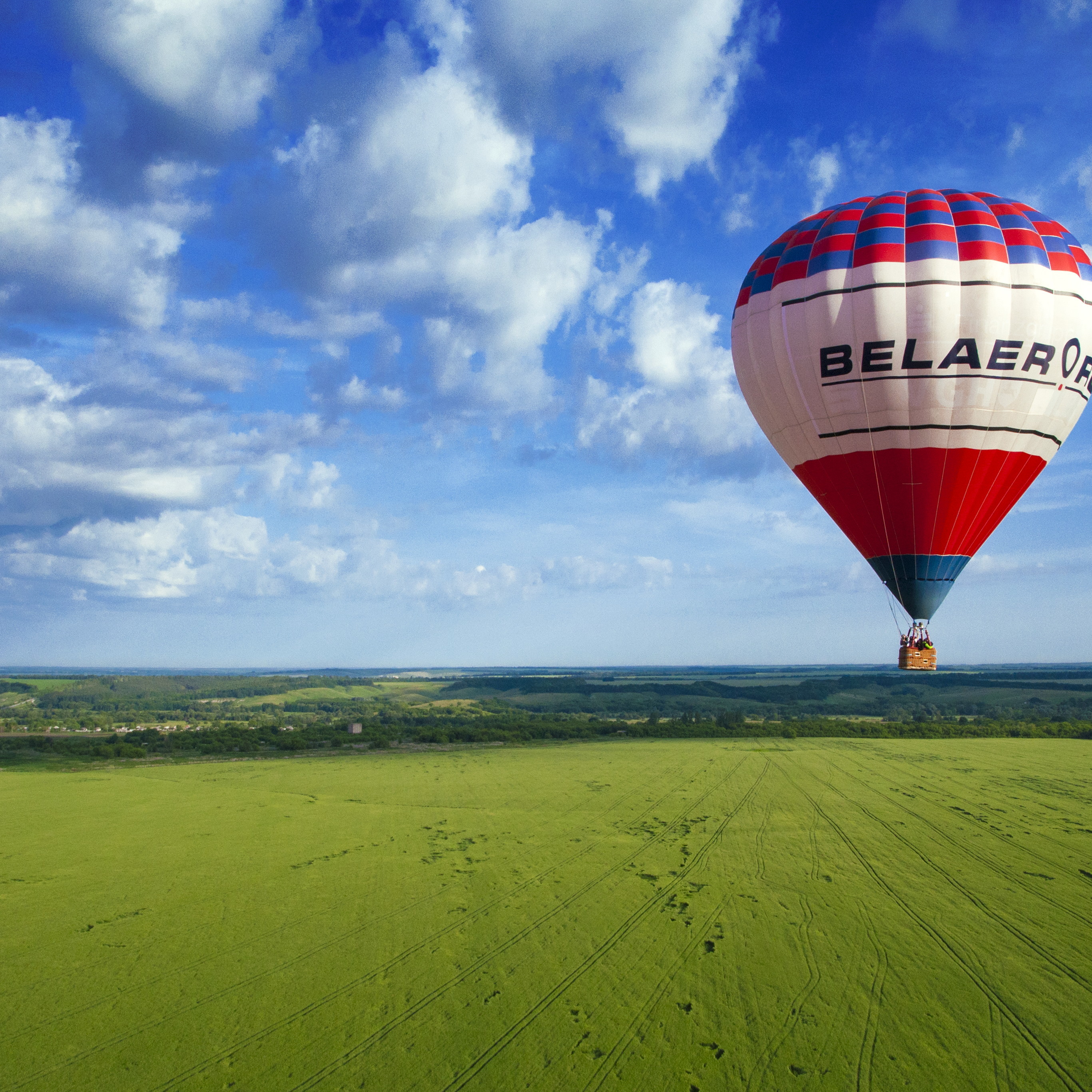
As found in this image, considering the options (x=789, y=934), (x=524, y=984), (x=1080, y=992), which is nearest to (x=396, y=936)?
(x=524, y=984)

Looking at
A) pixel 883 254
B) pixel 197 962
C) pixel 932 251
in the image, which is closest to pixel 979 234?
pixel 932 251

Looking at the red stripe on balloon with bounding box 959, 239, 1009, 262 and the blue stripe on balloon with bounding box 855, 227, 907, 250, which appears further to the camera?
the blue stripe on balloon with bounding box 855, 227, 907, 250

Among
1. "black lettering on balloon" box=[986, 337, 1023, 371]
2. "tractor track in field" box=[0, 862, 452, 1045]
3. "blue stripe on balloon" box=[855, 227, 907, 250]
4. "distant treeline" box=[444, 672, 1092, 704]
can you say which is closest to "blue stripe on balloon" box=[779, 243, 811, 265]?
"blue stripe on balloon" box=[855, 227, 907, 250]

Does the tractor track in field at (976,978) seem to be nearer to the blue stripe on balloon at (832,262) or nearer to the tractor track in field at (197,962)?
the tractor track in field at (197,962)

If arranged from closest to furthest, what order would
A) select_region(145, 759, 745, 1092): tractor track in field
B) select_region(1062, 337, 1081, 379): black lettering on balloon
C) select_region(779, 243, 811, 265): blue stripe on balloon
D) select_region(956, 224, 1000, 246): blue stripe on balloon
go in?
select_region(145, 759, 745, 1092): tractor track in field → select_region(1062, 337, 1081, 379): black lettering on balloon → select_region(956, 224, 1000, 246): blue stripe on balloon → select_region(779, 243, 811, 265): blue stripe on balloon

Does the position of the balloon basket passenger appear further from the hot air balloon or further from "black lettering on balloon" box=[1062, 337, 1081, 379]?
"black lettering on balloon" box=[1062, 337, 1081, 379]
